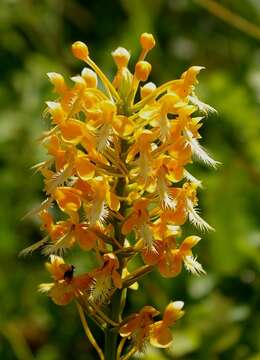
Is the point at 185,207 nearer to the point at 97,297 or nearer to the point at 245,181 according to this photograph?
the point at 97,297

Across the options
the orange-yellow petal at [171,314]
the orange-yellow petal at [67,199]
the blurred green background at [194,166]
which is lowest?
the blurred green background at [194,166]

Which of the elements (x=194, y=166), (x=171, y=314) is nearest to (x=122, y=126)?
(x=171, y=314)

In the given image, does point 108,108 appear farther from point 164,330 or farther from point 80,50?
point 164,330

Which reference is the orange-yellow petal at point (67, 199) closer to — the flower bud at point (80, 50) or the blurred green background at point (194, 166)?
the flower bud at point (80, 50)

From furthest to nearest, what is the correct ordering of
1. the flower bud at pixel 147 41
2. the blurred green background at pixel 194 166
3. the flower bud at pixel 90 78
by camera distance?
the blurred green background at pixel 194 166 → the flower bud at pixel 147 41 → the flower bud at pixel 90 78

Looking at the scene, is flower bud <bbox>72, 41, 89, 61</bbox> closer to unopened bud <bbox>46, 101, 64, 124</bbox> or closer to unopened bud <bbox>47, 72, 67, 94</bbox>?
unopened bud <bbox>47, 72, 67, 94</bbox>

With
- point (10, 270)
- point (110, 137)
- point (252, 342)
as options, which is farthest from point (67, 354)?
point (110, 137)

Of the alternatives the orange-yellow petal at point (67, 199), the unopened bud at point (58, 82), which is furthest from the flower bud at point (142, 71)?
the orange-yellow petal at point (67, 199)
